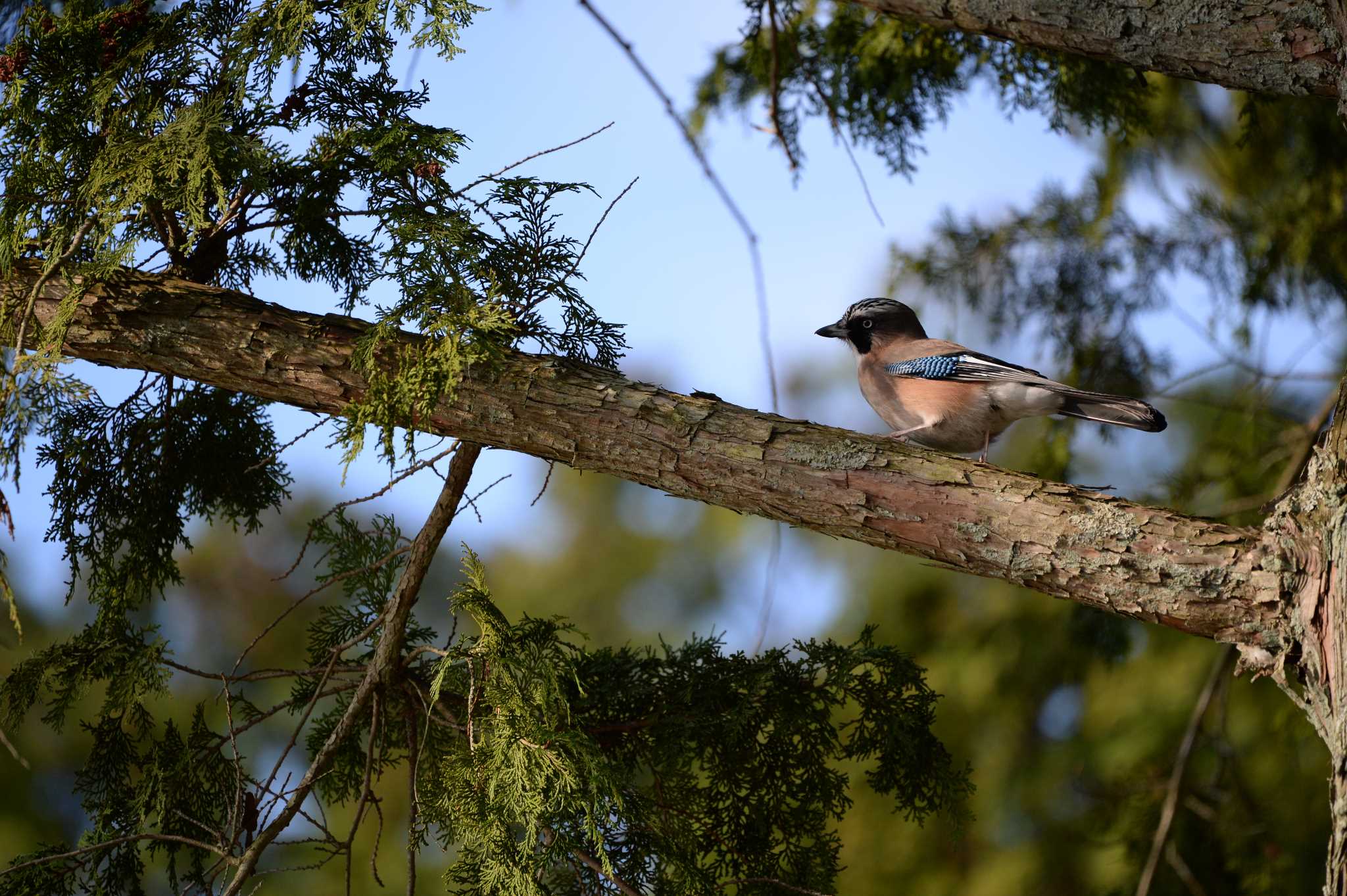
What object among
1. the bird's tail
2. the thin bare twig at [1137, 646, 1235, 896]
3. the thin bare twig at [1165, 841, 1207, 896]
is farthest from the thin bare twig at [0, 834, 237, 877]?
the thin bare twig at [1165, 841, 1207, 896]

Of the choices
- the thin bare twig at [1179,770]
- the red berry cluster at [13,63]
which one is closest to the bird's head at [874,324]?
the thin bare twig at [1179,770]

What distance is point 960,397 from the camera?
3.38 meters

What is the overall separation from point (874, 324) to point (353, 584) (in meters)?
2.04

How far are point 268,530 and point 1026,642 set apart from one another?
22.3ft

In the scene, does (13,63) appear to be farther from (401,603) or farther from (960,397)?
(960,397)

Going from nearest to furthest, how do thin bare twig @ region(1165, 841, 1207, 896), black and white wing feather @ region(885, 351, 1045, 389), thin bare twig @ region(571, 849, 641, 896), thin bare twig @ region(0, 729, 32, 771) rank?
thin bare twig @ region(0, 729, 32, 771)
thin bare twig @ region(571, 849, 641, 896)
black and white wing feather @ region(885, 351, 1045, 389)
thin bare twig @ region(1165, 841, 1207, 896)

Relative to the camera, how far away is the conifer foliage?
7.88ft

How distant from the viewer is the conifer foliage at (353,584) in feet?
7.88

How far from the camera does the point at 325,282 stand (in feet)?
10.1

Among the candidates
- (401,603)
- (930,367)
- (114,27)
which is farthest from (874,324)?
(114,27)

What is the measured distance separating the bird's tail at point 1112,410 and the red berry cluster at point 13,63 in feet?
9.05

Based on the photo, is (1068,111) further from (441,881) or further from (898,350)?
(441,881)

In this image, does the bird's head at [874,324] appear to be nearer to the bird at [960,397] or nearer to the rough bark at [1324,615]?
the bird at [960,397]

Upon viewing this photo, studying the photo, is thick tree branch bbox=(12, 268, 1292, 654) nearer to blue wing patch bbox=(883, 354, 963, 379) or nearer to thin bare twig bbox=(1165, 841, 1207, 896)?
blue wing patch bbox=(883, 354, 963, 379)
